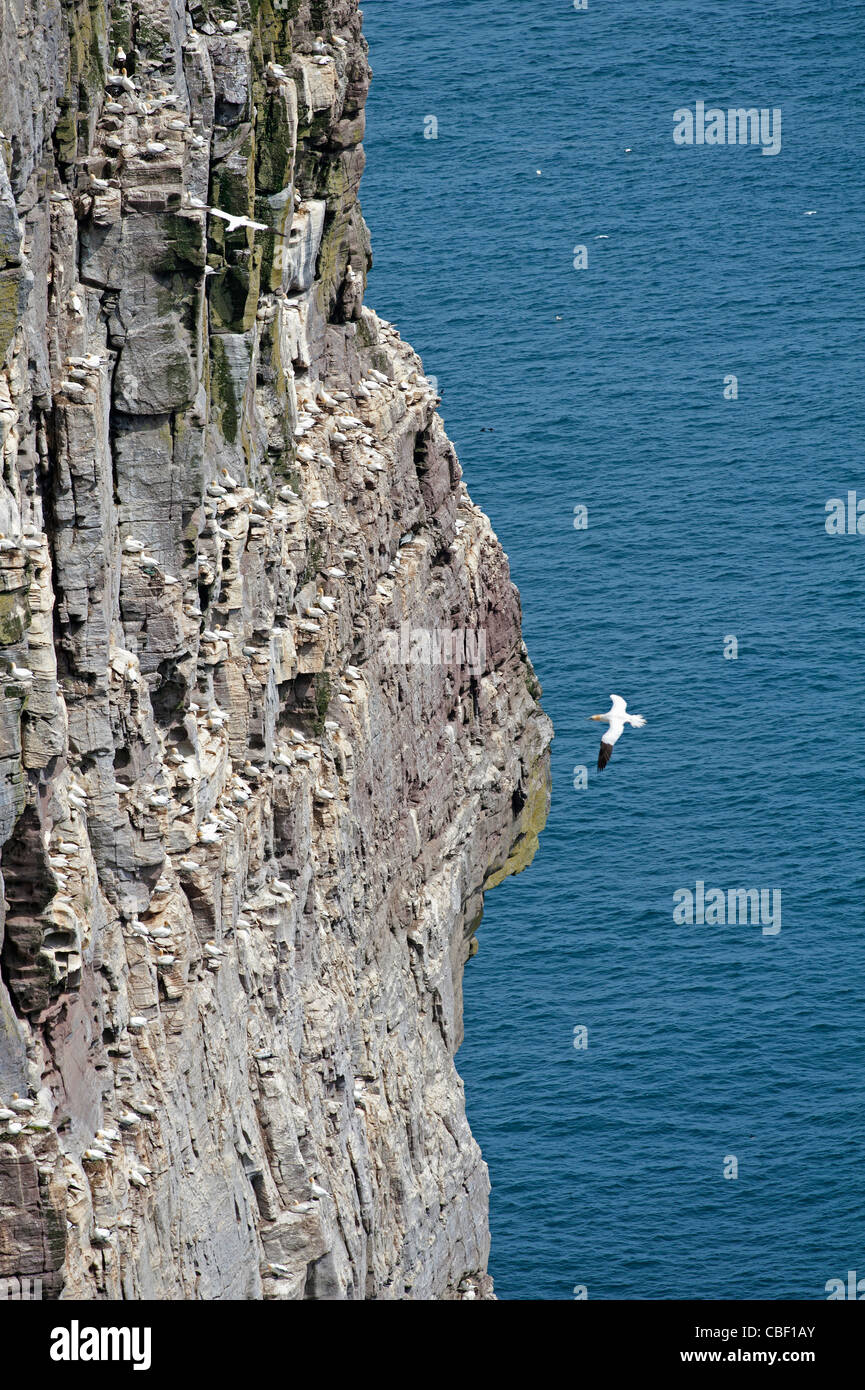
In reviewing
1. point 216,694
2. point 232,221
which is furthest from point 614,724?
point 232,221

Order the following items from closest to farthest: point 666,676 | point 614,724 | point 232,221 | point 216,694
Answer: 1. point 232,221
2. point 216,694
3. point 614,724
4. point 666,676

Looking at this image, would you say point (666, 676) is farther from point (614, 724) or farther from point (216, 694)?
point (216, 694)

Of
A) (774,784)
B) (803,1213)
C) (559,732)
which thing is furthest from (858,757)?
(803,1213)

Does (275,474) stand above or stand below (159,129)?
below

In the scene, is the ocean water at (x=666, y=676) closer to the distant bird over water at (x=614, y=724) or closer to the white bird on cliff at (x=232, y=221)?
the distant bird over water at (x=614, y=724)

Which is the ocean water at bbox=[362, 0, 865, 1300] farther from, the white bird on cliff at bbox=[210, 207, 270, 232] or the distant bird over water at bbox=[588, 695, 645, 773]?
the white bird on cliff at bbox=[210, 207, 270, 232]

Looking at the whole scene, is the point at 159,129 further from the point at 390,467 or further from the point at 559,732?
the point at 559,732

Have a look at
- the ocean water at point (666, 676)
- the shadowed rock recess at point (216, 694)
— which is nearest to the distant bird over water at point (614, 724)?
the shadowed rock recess at point (216, 694)
